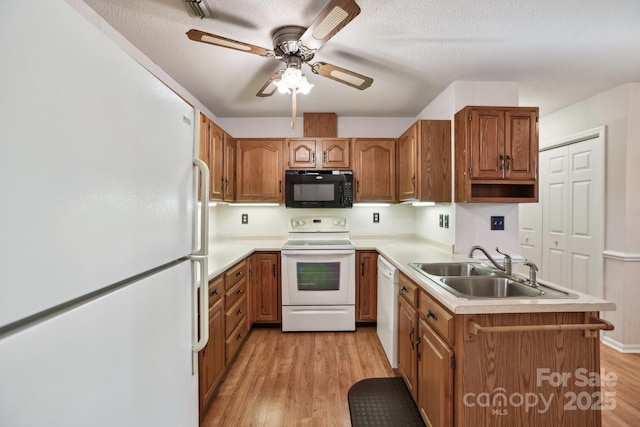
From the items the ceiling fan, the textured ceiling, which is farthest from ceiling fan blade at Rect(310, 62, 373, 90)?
the textured ceiling

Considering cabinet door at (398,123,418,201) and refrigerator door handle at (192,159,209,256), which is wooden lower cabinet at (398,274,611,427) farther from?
cabinet door at (398,123,418,201)

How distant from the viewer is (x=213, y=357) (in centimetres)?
182

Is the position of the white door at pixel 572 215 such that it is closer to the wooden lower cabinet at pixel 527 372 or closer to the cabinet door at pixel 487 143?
the cabinet door at pixel 487 143

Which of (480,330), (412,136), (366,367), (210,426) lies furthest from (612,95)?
(210,426)

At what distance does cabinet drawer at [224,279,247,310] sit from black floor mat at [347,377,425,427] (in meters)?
1.07

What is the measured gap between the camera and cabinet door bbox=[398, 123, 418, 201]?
8.77ft

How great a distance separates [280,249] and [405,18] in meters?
2.20

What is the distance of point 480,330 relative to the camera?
1.17m

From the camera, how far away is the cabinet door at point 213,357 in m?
1.64

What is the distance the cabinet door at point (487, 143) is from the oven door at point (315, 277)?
1.38 meters

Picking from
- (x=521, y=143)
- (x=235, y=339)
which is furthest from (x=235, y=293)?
(x=521, y=143)

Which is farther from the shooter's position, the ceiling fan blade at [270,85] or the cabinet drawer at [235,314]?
the cabinet drawer at [235,314]

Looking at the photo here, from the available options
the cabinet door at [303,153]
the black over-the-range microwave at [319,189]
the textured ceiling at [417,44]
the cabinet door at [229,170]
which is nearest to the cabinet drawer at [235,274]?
the cabinet door at [229,170]

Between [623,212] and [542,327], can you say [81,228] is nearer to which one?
[542,327]
